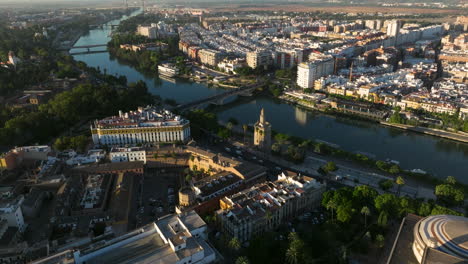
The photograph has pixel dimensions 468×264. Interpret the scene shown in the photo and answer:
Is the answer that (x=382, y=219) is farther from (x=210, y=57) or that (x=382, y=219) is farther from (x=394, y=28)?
(x=394, y=28)

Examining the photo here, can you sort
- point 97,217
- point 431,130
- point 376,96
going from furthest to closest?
point 376,96
point 431,130
point 97,217

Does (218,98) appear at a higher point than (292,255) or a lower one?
higher

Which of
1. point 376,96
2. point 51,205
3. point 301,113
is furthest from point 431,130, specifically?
point 51,205

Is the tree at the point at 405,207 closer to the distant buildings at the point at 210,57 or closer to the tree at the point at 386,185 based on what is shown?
the tree at the point at 386,185

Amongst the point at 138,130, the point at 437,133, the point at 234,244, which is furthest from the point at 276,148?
the point at 437,133

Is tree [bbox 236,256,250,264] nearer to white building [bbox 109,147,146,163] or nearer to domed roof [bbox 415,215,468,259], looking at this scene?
domed roof [bbox 415,215,468,259]

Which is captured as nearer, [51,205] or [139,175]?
[51,205]

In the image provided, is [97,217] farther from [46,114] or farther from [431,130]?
[431,130]

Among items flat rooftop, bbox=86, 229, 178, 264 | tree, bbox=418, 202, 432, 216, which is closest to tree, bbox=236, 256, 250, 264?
flat rooftop, bbox=86, 229, 178, 264
